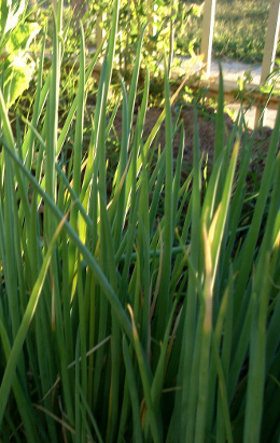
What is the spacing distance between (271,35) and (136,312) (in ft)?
6.39

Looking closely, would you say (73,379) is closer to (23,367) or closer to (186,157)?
(23,367)

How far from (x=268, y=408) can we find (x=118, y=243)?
0.84 feet

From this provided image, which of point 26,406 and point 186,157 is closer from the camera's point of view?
point 26,406

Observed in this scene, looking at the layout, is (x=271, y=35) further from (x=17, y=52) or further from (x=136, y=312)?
(x=136, y=312)

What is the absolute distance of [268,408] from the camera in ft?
1.78

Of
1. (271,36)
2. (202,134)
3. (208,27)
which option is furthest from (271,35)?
(202,134)

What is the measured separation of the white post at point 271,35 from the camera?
2184mm

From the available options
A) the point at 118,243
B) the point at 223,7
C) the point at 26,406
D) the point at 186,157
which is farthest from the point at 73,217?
the point at 223,7

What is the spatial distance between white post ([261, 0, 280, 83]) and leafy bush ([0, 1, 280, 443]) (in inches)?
66.5

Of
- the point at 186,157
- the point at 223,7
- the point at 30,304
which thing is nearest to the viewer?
the point at 30,304

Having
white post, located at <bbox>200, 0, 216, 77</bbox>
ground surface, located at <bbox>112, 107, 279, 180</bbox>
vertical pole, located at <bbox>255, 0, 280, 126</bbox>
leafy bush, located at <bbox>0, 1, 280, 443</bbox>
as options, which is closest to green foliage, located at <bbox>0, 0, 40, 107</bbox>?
leafy bush, located at <bbox>0, 1, 280, 443</bbox>

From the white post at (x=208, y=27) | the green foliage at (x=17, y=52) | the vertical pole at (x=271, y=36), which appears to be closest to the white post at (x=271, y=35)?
the vertical pole at (x=271, y=36)

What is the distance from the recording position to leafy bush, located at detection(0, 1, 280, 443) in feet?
1.46

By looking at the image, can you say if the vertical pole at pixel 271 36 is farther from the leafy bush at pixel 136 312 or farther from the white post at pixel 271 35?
the leafy bush at pixel 136 312
